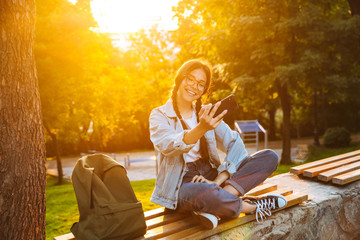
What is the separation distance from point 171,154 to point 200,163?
56 cm

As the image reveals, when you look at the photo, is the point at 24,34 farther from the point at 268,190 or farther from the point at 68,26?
the point at 68,26

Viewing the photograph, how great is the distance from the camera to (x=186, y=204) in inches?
113

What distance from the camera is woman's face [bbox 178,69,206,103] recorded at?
3203mm

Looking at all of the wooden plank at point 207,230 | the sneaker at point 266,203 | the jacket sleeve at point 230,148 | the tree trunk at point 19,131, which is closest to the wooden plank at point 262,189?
the sneaker at point 266,203

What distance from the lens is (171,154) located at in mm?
2828

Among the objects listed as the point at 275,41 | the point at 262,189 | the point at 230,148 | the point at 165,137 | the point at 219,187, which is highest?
the point at 275,41

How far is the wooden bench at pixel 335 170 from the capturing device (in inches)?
161

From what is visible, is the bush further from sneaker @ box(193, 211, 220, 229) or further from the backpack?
the backpack

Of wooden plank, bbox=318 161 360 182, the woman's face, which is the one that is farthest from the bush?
the woman's face

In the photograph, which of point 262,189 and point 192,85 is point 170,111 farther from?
point 262,189

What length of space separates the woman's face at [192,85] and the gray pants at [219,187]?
27.3 inches

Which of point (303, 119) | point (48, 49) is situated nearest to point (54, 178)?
point (48, 49)

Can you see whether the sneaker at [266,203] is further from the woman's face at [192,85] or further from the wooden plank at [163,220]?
the woman's face at [192,85]

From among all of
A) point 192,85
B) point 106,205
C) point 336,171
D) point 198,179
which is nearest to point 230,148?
point 198,179
